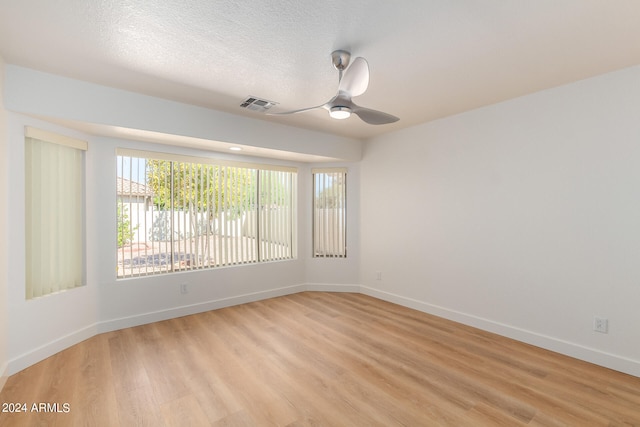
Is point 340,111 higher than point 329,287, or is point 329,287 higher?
point 340,111

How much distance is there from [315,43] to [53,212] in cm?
293

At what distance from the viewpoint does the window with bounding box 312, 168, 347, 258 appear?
195 inches

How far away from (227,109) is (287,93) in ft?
2.94

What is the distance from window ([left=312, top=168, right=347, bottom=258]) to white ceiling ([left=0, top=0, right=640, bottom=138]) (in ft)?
6.90

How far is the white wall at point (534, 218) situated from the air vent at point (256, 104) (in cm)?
206

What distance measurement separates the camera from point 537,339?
2928 millimetres

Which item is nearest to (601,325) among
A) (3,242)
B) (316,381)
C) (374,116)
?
(316,381)

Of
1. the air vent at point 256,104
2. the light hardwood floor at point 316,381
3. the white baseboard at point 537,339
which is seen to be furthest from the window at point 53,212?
the white baseboard at point 537,339

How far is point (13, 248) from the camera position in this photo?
8.03 feet

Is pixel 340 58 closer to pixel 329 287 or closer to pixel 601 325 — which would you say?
pixel 601 325

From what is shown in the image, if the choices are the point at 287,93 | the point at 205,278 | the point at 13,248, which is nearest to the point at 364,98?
the point at 287,93

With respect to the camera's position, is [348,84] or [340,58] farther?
[340,58]

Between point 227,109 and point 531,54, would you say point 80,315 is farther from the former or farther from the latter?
point 531,54

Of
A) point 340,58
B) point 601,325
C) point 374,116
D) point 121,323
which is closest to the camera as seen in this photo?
point 340,58
